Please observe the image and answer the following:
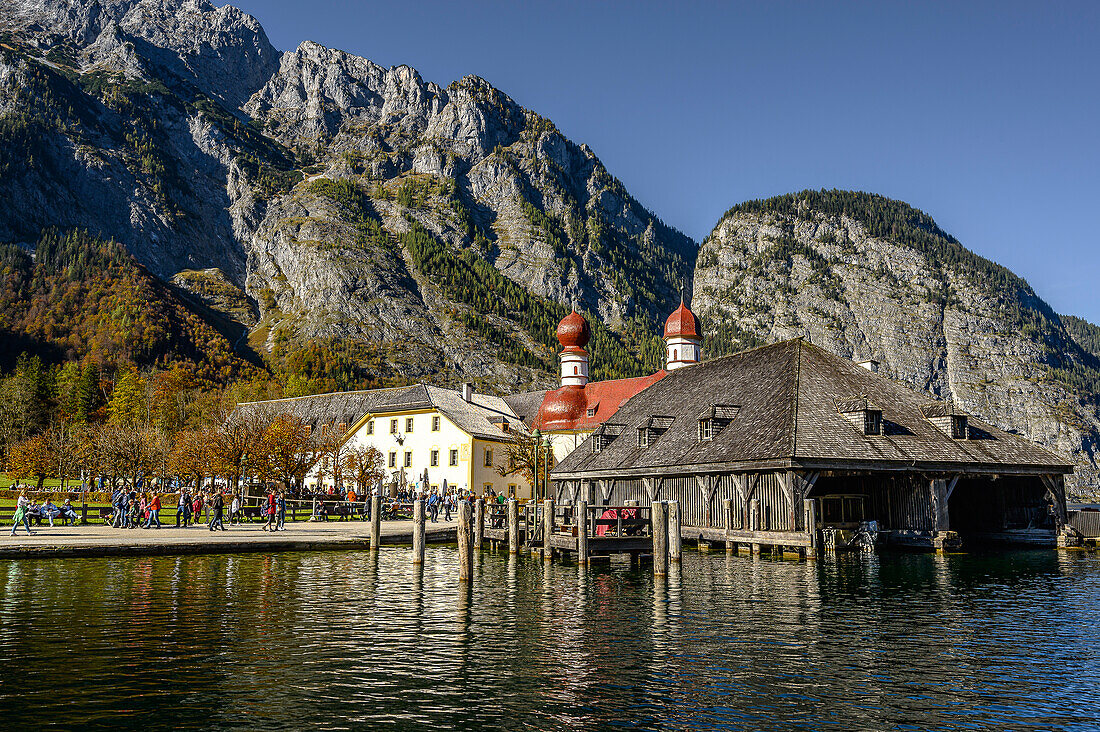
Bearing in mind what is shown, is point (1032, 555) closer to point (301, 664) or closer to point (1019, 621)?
point (1019, 621)

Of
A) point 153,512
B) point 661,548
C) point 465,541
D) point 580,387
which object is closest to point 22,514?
point 153,512

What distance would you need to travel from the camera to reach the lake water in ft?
40.2

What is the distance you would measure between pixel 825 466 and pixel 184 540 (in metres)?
27.4

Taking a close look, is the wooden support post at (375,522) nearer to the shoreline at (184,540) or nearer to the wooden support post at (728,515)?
the shoreline at (184,540)

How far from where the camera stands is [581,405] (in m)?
85.4

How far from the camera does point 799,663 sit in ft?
51.0

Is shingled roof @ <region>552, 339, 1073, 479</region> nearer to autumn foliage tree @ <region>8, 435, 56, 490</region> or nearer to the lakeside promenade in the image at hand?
the lakeside promenade

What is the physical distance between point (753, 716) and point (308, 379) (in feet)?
558

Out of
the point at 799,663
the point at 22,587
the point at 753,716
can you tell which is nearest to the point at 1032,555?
the point at 799,663

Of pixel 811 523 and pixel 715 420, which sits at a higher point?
pixel 715 420

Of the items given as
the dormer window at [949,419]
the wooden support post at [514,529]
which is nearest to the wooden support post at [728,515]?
the wooden support post at [514,529]

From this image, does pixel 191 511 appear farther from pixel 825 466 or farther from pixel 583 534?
pixel 825 466

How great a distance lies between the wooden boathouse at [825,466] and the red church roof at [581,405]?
121 ft

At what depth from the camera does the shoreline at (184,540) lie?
32.2m
